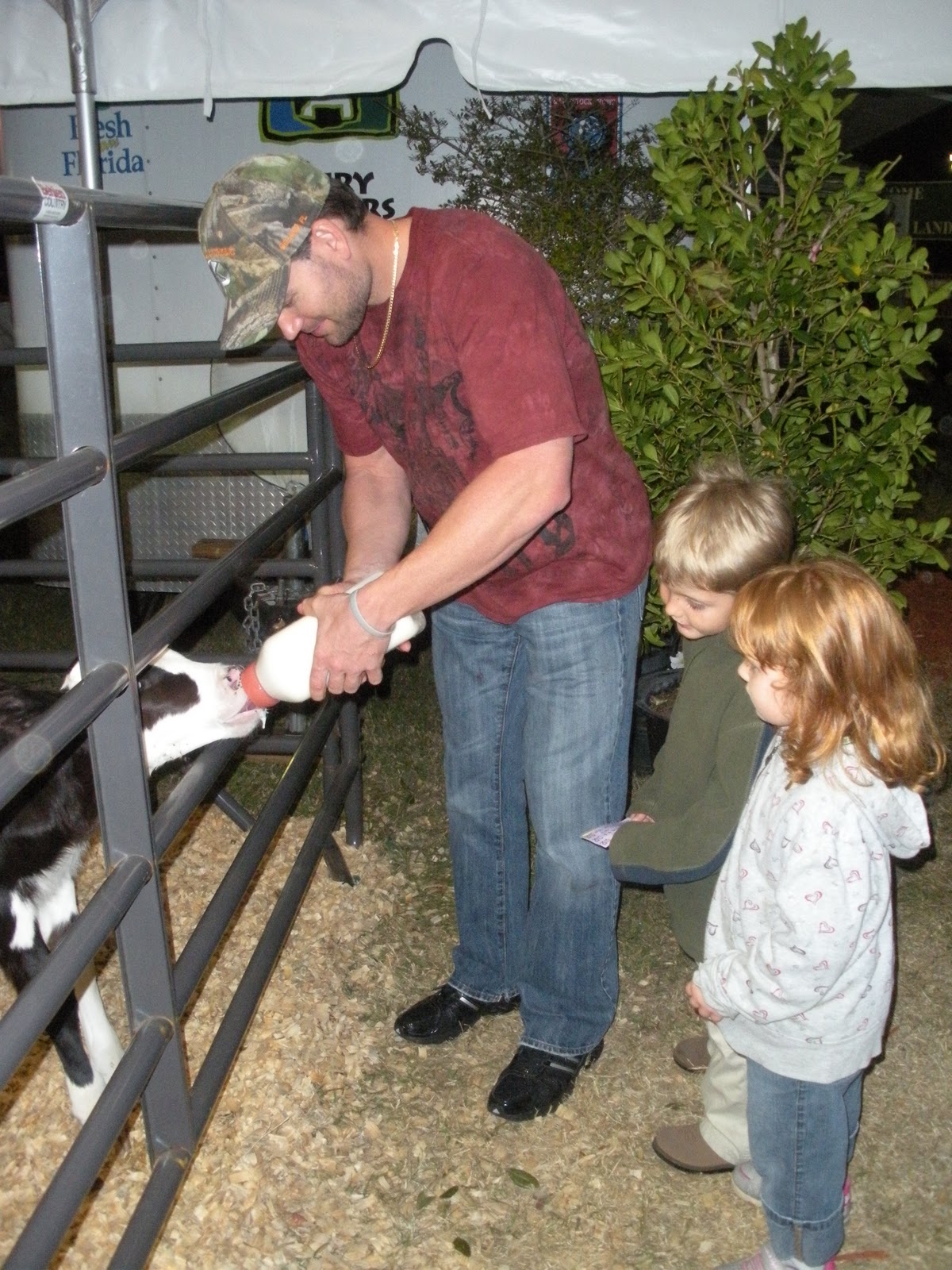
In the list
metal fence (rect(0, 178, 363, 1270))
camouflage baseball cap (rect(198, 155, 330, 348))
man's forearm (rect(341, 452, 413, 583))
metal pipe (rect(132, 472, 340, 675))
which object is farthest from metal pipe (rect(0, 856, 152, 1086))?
man's forearm (rect(341, 452, 413, 583))

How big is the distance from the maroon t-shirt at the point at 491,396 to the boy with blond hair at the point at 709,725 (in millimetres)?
142

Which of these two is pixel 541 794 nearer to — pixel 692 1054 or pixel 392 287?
pixel 692 1054

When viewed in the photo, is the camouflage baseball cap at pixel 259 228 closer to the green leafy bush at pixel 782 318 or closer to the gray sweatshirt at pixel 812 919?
the gray sweatshirt at pixel 812 919

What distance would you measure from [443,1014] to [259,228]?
187 cm

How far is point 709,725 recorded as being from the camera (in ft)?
6.81

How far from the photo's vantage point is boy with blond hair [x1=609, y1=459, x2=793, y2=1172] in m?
2.03

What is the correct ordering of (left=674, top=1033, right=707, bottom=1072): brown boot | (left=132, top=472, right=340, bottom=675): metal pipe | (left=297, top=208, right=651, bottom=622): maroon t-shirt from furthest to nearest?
(left=674, top=1033, right=707, bottom=1072): brown boot
(left=297, top=208, right=651, bottom=622): maroon t-shirt
(left=132, top=472, right=340, bottom=675): metal pipe

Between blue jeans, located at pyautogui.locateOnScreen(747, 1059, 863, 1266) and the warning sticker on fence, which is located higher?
the warning sticker on fence

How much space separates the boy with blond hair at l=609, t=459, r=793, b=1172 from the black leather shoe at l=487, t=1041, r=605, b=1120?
0.37m

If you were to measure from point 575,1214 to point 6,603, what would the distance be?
4760mm

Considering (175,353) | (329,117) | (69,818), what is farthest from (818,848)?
(329,117)

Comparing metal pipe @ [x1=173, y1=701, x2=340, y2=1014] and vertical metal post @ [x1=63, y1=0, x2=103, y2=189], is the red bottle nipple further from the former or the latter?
vertical metal post @ [x1=63, y1=0, x2=103, y2=189]

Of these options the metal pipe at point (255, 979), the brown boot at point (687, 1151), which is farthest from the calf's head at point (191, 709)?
the brown boot at point (687, 1151)

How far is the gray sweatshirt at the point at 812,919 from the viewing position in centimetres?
170
